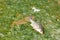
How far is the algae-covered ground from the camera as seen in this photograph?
1778 cm

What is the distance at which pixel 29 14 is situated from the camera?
2034 cm

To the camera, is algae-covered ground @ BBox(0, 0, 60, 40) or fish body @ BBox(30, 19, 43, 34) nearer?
algae-covered ground @ BBox(0, 0, 60, 40)

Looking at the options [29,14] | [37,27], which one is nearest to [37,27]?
[37,27]

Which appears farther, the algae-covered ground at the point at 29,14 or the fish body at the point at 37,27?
the fish body at the point at 37,27

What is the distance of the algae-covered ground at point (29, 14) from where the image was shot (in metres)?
17.8

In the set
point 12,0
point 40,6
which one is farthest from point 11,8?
point 40,6

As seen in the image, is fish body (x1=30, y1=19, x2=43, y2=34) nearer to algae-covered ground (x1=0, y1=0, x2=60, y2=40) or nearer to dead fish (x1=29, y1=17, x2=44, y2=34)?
dead fish (x1=29, y1=17, x2=44, y2=34)

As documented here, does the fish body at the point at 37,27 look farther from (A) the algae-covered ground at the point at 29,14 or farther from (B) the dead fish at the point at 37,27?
(A) the algae-covered ground at the point at 29,14

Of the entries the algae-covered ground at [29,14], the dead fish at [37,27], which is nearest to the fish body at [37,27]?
the dead fish at [37,27]

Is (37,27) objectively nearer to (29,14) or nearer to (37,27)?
(37,27)

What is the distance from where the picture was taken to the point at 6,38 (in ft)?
56.0

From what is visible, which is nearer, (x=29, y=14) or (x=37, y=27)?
(x=37, y=27)

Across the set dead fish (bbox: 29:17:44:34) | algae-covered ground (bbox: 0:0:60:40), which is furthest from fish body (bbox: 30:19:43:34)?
algae-covered ground (bbox: 0:0:60:40)

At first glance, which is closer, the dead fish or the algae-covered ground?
the algae-covered ground
